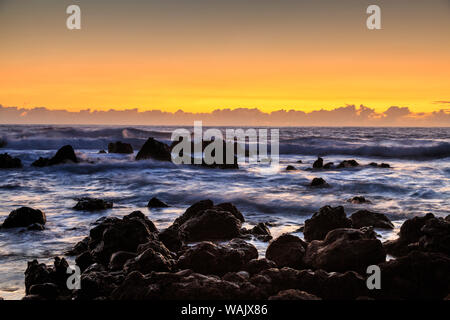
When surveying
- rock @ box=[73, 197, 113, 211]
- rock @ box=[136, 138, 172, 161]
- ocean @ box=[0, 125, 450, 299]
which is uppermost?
rock @ box=[136, 138, 172, 161]

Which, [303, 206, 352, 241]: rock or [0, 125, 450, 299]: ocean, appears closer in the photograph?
[303, 206, 352, 241]: rock

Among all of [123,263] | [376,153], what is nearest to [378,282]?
[123,263]

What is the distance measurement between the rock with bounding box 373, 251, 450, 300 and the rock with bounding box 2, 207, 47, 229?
6.24m

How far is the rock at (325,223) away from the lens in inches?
270

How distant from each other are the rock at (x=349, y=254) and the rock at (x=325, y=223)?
1.52 metres

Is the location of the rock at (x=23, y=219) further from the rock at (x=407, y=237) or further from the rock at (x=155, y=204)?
the rock at (x=407, y=237)

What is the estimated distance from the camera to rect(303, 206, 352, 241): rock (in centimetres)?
685

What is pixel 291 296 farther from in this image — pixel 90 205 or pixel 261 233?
pixel 90 205

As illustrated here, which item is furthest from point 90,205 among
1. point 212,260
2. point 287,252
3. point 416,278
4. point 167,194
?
point 416,278

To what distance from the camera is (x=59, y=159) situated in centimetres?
2102

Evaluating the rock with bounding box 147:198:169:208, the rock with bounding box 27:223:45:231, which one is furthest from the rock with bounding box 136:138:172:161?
the rock with bounding box 27:223:45:231

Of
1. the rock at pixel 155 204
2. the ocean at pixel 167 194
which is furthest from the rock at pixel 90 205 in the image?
the rock at pixel 155 204

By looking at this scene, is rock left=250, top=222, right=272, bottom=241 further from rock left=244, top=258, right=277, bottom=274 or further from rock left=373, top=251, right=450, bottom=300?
rock left=373, top=251, right=450, bottom=300
